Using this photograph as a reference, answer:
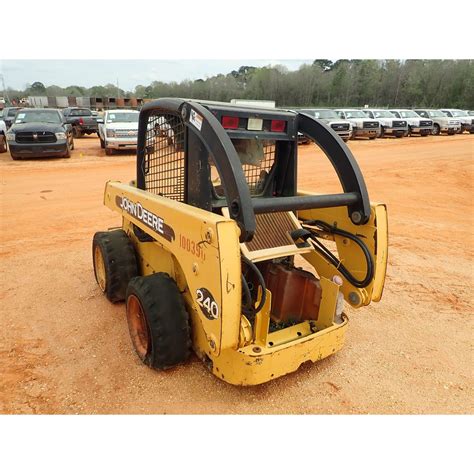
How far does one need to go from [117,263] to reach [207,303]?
5.81ft

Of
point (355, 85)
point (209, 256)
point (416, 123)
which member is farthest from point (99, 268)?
point (355, 85)

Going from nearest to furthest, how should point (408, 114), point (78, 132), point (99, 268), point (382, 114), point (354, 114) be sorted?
point (99, 268) → point (354, 114) → point (78, 132) → point (382, 114) → point (408, 114)

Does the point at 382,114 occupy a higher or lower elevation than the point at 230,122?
higher

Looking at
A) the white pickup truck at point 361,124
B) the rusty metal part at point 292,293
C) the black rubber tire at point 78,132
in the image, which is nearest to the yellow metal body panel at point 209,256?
the rusty metal part at point 292,293

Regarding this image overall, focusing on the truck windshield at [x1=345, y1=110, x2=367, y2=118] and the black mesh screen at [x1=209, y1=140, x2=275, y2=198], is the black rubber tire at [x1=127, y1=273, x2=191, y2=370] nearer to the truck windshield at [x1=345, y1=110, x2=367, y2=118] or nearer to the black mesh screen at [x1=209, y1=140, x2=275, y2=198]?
the black mesh screen at [x1=209, y1=140, x2=275, y2=198]

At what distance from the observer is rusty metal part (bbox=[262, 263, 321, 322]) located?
2.89m

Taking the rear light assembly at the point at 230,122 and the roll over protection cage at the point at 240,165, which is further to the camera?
the rear light assembly at the point at 230,122

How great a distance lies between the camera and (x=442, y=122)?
24453 millimetres

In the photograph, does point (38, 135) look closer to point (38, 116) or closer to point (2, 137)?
point (38, 116)

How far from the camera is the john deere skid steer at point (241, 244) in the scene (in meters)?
2.28

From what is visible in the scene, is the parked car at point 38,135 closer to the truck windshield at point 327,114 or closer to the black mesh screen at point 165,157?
the black mesh screen at point 165,157

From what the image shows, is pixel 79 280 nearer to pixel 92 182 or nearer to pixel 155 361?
pixel 155 361

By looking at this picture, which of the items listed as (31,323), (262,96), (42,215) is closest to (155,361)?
(31,323)

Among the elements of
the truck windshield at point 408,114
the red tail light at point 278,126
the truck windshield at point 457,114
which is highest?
the truck windshield at point 457,114
